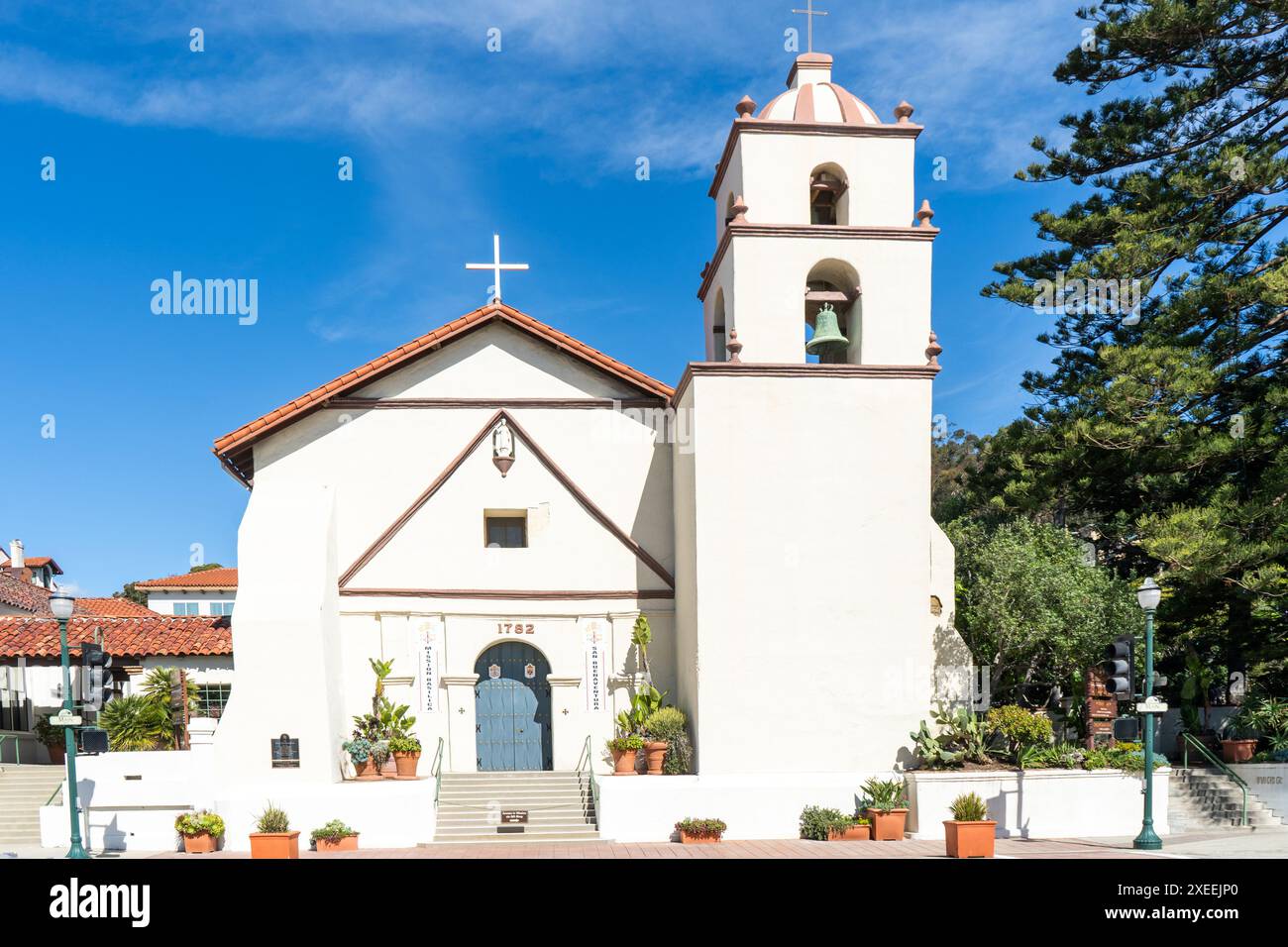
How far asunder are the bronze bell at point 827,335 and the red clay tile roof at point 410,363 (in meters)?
3.50

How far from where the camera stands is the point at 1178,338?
2350 cm

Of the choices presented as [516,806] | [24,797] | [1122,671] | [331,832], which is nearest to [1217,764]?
[1122,671]

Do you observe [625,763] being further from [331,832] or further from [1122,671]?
[1122,671]

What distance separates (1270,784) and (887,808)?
833 centimetres

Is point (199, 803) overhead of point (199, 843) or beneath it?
overhead

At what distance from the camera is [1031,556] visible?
2262 centimetres

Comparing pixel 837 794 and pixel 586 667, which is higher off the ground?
pixel 586 667

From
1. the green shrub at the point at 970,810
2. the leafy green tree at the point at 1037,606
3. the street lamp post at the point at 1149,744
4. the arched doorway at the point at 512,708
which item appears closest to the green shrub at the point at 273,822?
the arched doorway at the point at 512,708

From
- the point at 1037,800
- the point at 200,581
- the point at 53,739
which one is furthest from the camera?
the point at 200,581

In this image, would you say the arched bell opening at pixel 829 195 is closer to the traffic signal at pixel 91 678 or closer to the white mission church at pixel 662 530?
the white mission church at pixel 662 530

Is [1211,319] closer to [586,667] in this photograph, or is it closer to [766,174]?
[766,174]

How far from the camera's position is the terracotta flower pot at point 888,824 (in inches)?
692
